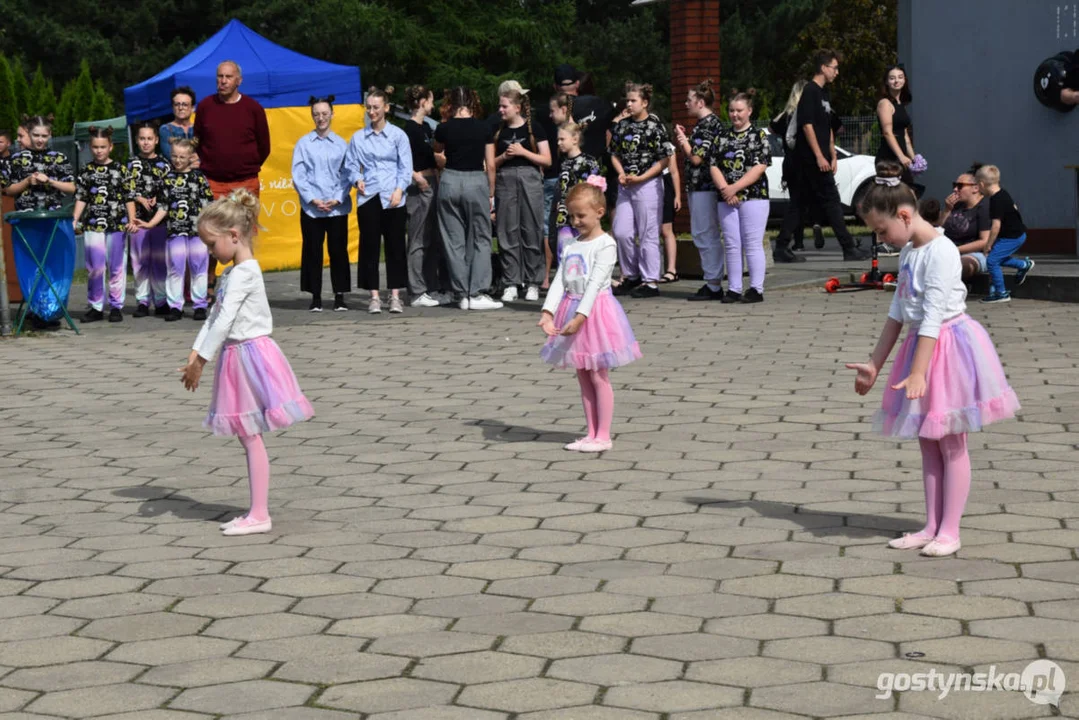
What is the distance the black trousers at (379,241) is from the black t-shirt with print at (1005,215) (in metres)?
5.02

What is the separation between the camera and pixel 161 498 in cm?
709

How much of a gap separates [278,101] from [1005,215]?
9.31 meters

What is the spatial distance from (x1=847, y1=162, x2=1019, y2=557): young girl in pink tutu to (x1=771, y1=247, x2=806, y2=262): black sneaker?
36.4 feet

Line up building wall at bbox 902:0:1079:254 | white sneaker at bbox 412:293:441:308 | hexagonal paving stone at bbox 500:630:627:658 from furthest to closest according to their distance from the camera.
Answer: building wall at bbox 902:0:1079:254
white sneaker at bbox 412:293:441:308
hexagonal paving stone at bbox 500:630:627:658

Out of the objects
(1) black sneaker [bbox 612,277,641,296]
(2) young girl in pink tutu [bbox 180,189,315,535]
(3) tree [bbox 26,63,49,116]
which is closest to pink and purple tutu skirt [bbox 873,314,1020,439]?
(2) young girl in pink tutu [bbox 180,189,315,535]

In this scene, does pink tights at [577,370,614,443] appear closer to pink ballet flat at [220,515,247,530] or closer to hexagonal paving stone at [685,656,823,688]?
pink ballet flat at [220,515,247,530]

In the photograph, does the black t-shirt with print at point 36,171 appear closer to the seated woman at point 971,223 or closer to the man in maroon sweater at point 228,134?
the man in maroon sweater at point 228,134

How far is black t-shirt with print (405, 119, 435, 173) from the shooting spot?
1420cm

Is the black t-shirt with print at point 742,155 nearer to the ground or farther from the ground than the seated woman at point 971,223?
farther from the ground

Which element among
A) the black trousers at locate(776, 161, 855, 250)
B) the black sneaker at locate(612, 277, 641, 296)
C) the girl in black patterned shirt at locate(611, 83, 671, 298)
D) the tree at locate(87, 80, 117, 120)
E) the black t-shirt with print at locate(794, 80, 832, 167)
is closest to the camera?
the girl in black patterned shirt at locate(611, 83, 671, 298)

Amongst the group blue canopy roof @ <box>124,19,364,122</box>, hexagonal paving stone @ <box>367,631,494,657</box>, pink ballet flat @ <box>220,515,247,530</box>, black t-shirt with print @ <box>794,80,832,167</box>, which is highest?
blue canopy roof @ <box>124,19,364,122</box>

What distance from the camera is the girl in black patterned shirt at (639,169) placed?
13859mm

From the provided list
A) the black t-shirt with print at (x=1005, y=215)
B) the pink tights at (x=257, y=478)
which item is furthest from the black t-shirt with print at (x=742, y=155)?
the pink tights at (x=257, y=478)

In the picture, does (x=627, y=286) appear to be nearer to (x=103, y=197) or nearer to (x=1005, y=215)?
(x=1005, y=215)
